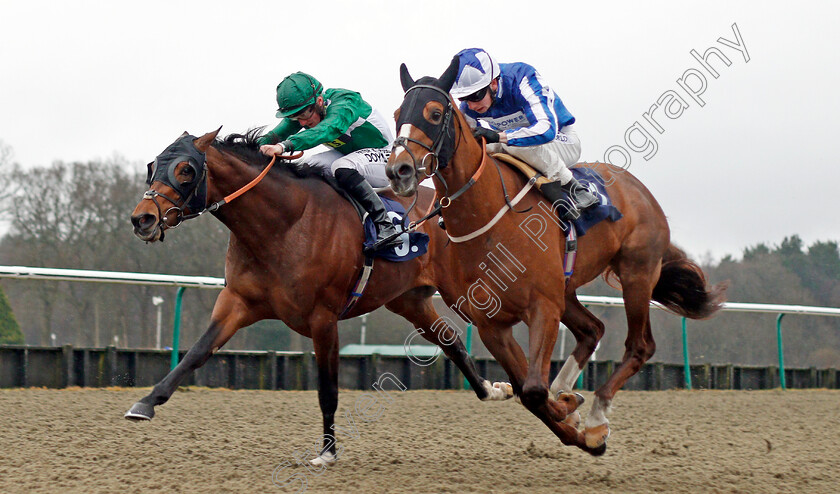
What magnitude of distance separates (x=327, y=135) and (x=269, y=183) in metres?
0.51

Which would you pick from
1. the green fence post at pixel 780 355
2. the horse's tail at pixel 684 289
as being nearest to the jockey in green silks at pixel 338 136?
the horse's tail at pixel 684 289

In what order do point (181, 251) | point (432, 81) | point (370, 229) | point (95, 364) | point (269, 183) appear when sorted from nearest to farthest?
point (432, 81) → point (269, 183) → point (370, 229) → point (95, 364) → point (181, 251)

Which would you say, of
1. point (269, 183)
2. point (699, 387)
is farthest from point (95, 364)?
point (699, 387)

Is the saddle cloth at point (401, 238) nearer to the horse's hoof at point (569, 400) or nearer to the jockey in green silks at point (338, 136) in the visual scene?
the jockey in green silks at point (338, 136)

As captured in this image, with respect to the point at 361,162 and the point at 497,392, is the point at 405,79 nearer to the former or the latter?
the point at 361,162

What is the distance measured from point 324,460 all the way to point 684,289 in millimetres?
2919

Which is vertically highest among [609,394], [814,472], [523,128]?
[523,128]

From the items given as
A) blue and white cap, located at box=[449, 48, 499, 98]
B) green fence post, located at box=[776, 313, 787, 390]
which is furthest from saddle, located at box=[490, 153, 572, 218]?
green fence post, located at box=[776, 313, 787, 390]

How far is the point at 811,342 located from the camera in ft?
45.2

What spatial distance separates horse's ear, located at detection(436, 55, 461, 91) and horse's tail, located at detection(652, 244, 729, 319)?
267 centimetres

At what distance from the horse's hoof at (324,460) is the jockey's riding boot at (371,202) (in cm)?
129

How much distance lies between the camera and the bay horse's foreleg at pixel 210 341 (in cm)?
436

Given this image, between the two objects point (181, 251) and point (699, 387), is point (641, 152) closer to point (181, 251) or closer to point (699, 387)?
point (699, 387)

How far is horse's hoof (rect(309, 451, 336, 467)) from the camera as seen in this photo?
450cm
